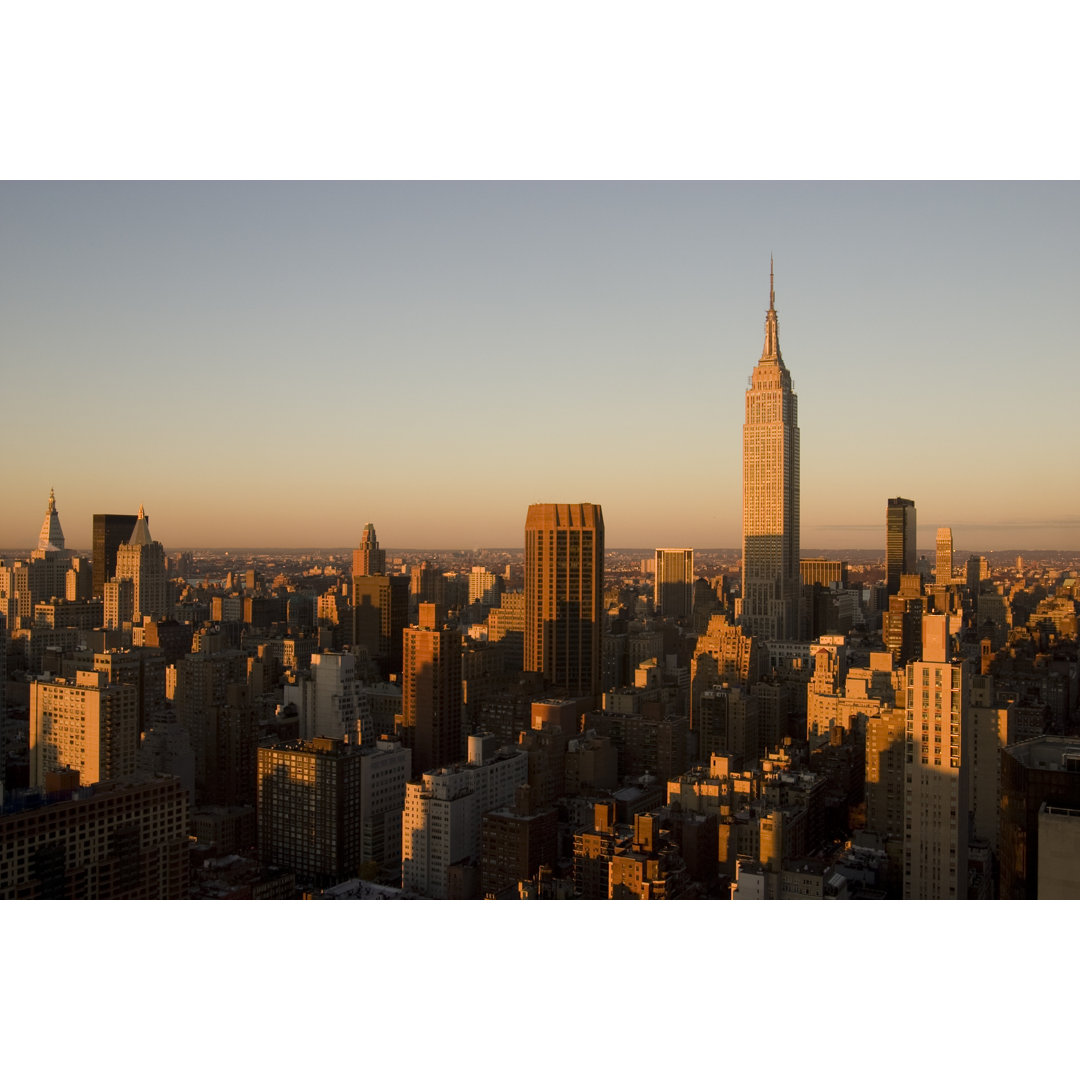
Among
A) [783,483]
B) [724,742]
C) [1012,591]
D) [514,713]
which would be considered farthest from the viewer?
[783,483]

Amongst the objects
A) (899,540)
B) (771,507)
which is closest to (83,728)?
(899,540)

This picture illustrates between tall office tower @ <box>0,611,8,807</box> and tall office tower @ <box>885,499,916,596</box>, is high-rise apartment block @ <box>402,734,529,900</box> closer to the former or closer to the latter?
tall office tower @ <box>0,611,8,807</box>

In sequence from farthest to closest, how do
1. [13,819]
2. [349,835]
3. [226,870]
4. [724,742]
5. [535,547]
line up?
[535,547]
[724,742]
[349,835]
[226,870]
[13,819]

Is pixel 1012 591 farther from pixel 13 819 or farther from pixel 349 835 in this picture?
pixel 13 819

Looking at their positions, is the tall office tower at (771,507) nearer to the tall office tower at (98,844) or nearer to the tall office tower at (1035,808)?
the tall office tower at (1035,808)

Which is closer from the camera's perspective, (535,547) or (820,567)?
(535,547)

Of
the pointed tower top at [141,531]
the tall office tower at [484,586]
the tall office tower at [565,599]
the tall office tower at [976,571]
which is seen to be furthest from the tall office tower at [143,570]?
the tall office tower at [976,571]

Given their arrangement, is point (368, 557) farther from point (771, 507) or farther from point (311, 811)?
point (771, 507)

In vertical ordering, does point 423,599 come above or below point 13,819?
above

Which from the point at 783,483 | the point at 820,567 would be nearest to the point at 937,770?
the point at 820,567
